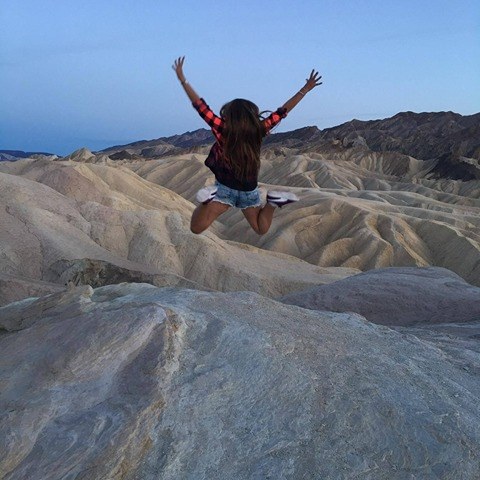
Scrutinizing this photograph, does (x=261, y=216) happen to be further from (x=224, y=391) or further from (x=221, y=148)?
(x=224, y=391)

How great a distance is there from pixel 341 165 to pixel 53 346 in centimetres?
5155

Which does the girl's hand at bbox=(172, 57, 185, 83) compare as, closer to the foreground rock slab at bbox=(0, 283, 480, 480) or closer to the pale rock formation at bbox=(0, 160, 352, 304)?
the foreground rock slab at bbox=(0, 283, 480, 480)

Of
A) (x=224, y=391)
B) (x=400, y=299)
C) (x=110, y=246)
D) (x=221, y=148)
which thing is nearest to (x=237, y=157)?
(x=221, y=148)

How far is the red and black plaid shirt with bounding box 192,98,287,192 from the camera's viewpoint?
12.8ft

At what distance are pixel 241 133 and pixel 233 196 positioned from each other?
55cm

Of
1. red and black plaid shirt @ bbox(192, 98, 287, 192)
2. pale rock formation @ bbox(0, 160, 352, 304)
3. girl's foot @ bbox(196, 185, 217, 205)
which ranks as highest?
red and black plaid shirt @ bbox(192, 98, 287, 192)

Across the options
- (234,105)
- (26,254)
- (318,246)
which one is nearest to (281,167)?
(318,246)

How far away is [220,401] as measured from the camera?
3.05 m

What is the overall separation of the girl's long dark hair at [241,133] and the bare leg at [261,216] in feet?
1.55

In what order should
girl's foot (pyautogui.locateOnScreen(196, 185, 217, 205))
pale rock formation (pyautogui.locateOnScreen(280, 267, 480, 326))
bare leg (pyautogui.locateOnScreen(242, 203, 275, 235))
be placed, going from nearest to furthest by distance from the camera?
girl's foot (pyautogui.locateOnScreen(196, 185, 217, 205))
bare leg (pyautogui.locateOnScreen(242, 203, 275, 235))
pale rock formation (pyautogui.locateOnScreen(280, 267, 480, 326))

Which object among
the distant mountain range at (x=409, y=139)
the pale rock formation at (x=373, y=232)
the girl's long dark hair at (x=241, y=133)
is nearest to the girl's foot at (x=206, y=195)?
the girl's long dark hair at (x=241, y=133)

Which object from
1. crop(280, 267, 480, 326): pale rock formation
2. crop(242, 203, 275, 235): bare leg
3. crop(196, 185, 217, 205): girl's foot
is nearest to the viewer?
crop(196, 185, 217, 205): girl's foot

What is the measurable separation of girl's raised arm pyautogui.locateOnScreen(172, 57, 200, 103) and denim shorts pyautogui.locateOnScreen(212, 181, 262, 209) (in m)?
0.67

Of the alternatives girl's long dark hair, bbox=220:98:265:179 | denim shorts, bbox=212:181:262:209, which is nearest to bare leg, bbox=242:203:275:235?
denim shorts, bbox=212:181:262:209
